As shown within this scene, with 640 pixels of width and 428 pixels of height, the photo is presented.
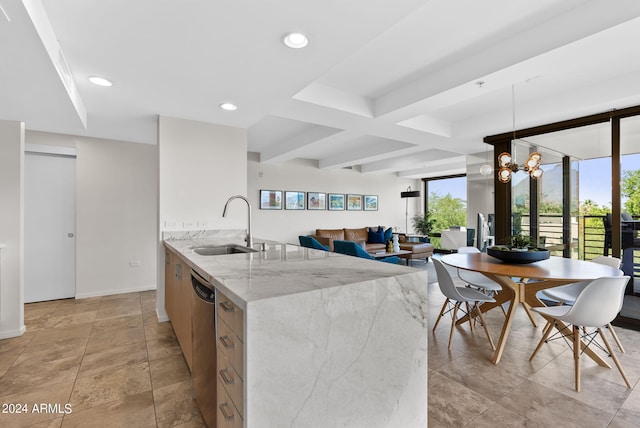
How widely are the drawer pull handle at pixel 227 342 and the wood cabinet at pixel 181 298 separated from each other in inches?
31.5

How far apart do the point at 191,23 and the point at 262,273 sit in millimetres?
1538

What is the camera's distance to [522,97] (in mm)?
3420

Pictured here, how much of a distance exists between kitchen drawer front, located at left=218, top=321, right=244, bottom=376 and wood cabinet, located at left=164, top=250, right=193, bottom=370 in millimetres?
771

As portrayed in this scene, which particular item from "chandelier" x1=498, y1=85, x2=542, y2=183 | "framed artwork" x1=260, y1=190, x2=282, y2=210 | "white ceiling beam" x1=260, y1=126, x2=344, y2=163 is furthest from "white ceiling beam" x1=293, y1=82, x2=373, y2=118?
"framed artwork" x1=260, y1=190, x2=282, y2=210

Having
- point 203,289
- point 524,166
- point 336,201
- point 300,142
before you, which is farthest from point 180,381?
point 336,201

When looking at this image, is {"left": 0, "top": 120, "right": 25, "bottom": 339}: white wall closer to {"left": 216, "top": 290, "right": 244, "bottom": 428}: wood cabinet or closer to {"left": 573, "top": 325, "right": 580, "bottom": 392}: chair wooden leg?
{"left": 216, "top": 290, "right": 244, "bottom": 428}: wood cabinet

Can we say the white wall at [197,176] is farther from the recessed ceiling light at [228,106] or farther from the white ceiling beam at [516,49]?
the white ceiling beam at [516,49]

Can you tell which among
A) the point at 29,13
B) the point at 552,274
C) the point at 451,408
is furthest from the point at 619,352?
the point at 29,13

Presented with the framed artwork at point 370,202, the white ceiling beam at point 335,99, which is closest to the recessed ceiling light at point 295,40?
the white ceiling beam at point 335,99

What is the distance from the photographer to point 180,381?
2088 mm

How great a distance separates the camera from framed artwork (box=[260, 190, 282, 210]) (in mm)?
6754

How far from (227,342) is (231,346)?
53 mm

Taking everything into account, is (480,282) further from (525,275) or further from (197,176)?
(197,176)

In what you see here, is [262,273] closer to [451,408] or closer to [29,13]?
[451,408]
